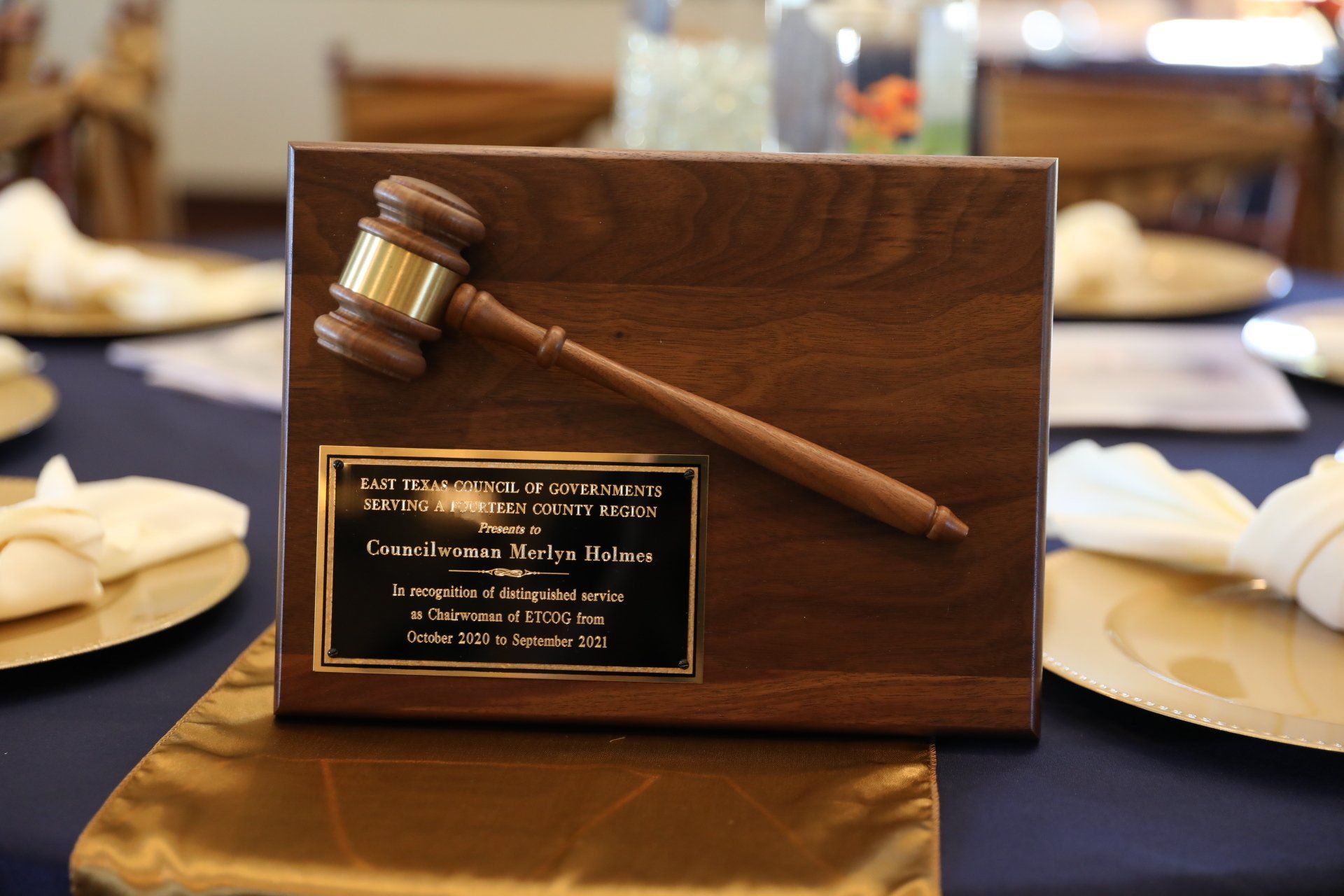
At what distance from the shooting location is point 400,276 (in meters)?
0.47

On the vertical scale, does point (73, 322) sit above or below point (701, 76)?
below

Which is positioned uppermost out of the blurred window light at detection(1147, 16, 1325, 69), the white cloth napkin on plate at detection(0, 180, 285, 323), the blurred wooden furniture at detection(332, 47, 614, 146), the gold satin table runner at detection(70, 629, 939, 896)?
the blurred window light at detection(1147, 16, 1325, 69)

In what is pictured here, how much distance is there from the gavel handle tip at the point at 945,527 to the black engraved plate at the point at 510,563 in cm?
9

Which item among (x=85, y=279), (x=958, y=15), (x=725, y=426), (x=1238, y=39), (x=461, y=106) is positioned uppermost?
(x=1238, y=39)

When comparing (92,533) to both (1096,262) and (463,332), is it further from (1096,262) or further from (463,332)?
(1096,262)

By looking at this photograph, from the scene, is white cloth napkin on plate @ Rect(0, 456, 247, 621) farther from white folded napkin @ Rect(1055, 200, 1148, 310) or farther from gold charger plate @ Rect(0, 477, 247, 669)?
white folded napkin @ Rect(1055, 200, 1148, 310)

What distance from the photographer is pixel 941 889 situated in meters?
0.40

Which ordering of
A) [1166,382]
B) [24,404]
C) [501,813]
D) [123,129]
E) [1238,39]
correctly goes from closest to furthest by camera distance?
[501,813]
[24,404]
[1166,382]
[123,129]
[1238,39]

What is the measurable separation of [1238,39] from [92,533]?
5.90 metres

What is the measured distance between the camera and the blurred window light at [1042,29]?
5.37 metres

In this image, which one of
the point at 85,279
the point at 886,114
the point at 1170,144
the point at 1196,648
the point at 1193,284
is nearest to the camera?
the point at 1196,648

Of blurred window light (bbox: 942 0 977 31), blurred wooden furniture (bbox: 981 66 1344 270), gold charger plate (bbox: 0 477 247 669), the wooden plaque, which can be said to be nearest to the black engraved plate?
the wooden plaque

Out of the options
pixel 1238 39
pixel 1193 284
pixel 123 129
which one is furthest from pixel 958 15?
pixel 1238 39

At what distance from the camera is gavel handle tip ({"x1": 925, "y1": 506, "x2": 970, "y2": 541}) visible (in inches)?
19.3
